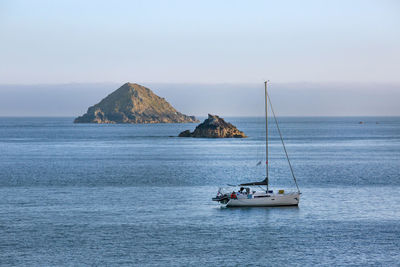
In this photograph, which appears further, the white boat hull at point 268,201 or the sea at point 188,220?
the white boat hull at point 268,201

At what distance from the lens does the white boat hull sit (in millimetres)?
62438

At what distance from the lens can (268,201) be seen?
6266 centimetres

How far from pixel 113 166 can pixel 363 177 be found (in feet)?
156

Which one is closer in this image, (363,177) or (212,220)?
(212,220)

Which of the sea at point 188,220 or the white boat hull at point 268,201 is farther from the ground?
the white boat hull at point 268,201

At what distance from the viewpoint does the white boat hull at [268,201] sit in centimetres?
6244

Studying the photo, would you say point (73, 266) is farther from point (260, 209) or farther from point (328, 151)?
point (328, 151)

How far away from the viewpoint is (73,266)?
40.8 meters

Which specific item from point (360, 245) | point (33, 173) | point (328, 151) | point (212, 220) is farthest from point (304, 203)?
point (328, 151)

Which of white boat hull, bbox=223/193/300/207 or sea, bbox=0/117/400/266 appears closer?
sea, bbox=0/117/400/266

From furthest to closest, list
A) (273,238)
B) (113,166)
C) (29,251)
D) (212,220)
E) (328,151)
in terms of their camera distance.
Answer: (328,151) → (113,166) → (212,220) → (273,238) → (29,251)

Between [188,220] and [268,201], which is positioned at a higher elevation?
[268,201]

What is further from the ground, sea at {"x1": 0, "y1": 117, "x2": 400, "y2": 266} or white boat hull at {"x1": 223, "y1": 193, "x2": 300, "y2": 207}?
white boat hull at {"x1": 223, "y1": 193, "x2": 300, "y2": 207}

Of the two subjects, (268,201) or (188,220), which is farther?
(268,201)
